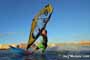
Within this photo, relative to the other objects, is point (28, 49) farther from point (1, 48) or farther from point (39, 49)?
point (1, 48)

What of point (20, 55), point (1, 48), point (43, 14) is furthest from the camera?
point (1, 48)

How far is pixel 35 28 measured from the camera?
84.8 m

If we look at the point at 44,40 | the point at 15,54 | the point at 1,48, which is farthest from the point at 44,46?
the point at 1,48

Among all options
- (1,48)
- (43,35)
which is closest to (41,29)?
(43,35)

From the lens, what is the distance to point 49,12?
82562 mm

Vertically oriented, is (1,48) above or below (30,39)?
above

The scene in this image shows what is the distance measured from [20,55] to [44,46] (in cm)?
668

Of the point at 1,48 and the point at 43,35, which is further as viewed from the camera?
the point at 1,48

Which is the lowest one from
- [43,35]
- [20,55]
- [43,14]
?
[20,55]

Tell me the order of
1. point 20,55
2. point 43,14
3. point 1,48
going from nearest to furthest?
point 20,55, point 43,14, point 1,48

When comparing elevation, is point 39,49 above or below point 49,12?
below

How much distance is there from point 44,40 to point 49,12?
7709 millimetres

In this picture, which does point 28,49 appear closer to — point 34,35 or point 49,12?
point 34,35

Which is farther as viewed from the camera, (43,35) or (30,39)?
(30,39)
